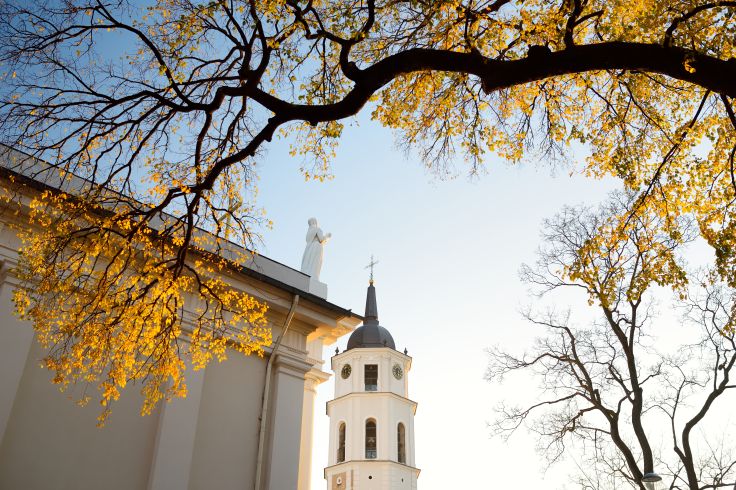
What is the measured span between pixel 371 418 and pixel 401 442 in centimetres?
281

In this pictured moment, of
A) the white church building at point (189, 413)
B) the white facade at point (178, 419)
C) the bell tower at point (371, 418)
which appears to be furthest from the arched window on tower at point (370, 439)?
the white facade at point (178, 419)

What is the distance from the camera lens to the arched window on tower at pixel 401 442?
4433cm

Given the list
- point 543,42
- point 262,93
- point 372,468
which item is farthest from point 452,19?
point 372,468

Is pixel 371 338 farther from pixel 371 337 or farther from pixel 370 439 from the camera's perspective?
pixel 370 439

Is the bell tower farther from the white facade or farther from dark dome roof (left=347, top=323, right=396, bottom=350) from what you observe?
the white facade

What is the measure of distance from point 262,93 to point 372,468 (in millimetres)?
39243

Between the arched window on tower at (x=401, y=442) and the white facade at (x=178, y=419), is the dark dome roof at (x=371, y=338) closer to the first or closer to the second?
the arched window on tower at (x=401, y=442)

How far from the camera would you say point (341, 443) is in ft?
149

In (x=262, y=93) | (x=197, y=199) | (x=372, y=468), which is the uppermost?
(x=372, y=468)

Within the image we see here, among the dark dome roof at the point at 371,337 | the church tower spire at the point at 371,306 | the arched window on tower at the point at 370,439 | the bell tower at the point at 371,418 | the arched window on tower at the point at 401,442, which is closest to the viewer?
the bell tower at the point at 371,418

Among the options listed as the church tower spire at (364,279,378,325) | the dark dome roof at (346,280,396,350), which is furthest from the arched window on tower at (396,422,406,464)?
the church tower spire at (364,279,378,325)

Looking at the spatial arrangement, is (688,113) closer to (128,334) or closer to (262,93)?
(262,93)

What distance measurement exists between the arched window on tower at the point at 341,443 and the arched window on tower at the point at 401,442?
4.07 metres

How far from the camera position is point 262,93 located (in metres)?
7.25
